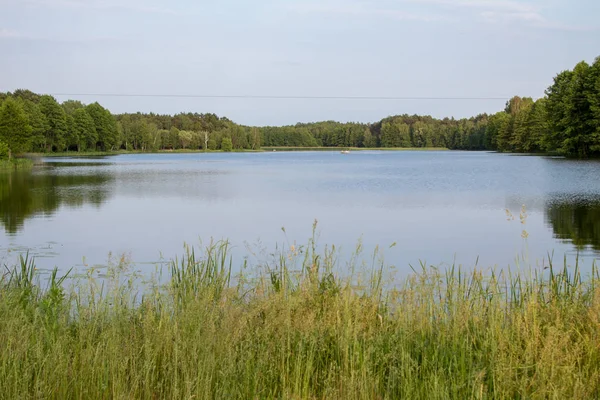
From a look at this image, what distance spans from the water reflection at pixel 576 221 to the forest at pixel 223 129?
40.2 meters

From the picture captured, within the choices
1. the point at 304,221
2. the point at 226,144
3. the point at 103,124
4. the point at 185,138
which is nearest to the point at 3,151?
the point at 304,221

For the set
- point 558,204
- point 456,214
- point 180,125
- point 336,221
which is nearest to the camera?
point 336,221

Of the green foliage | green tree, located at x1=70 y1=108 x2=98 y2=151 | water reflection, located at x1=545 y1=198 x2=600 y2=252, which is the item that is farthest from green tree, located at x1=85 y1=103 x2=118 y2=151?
water reflection, located at x1=545 y1=198 x2=600 y2=252

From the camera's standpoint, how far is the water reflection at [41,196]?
2019 centimetres

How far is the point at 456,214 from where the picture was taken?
2017 centimetres

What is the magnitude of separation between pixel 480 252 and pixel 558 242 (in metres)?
2.40

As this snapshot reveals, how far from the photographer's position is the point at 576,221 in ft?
57.6

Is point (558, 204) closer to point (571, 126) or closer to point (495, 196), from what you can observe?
point (495, 196)

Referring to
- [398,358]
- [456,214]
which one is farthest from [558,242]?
[398,358]

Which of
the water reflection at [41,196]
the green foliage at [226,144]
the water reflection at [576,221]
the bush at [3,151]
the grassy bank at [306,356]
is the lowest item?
the water reflection at [41,196]

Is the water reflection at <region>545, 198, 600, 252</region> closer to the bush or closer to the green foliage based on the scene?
the bush

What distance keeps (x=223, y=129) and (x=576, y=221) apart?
154743 millimetres

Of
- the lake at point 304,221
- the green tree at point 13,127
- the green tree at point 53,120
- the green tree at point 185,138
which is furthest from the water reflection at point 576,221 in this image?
the green tree at point 185,138

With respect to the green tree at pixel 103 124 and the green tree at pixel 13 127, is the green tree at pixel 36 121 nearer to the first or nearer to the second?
the green tree at pixel 13 127
